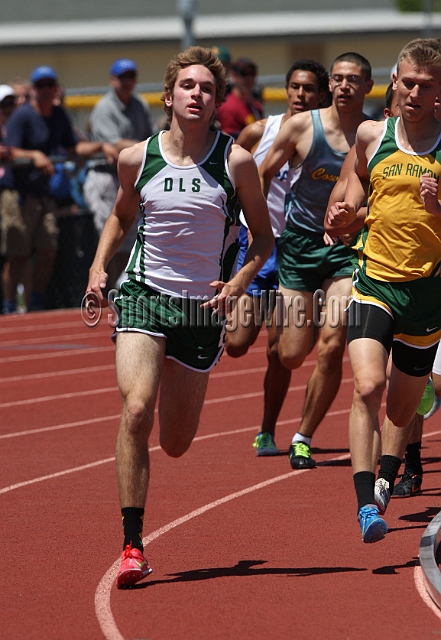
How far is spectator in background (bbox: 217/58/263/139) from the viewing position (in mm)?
14430

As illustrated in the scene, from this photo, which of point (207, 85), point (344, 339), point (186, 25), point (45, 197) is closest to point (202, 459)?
point (344, 339)

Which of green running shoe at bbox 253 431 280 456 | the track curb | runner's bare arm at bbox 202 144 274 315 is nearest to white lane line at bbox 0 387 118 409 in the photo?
green running shoe at bbox 253 431 280 456

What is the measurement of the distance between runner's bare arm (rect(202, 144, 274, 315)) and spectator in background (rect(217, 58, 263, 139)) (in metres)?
8.57

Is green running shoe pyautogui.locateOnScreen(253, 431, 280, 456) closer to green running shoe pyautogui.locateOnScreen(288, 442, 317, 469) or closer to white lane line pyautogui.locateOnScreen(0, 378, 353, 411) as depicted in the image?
green running shoe pyautogui.locateOnScreen(288, 442, 317, 469)

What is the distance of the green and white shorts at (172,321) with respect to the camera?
18.4ft

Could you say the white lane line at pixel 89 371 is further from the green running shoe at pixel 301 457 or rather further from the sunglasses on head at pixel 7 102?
the sunglasses on head at pixel 7 102

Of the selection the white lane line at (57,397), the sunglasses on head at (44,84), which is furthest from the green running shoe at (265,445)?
the sunglasses on head at (44,84)

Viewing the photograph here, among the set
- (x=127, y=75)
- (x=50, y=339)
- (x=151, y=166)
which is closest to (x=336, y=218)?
(x=151, y=166)

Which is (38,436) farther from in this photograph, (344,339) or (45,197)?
(45,197)

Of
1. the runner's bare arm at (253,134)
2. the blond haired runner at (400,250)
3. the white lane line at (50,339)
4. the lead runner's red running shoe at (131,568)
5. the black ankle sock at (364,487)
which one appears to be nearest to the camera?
the lead runner's red running shoe at (131,568)

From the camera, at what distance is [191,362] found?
18.9 ft

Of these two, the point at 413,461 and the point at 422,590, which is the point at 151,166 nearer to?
the point at 422,590

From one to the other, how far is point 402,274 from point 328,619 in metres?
1.71

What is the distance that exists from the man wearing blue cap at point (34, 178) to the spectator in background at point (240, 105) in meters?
1.42
